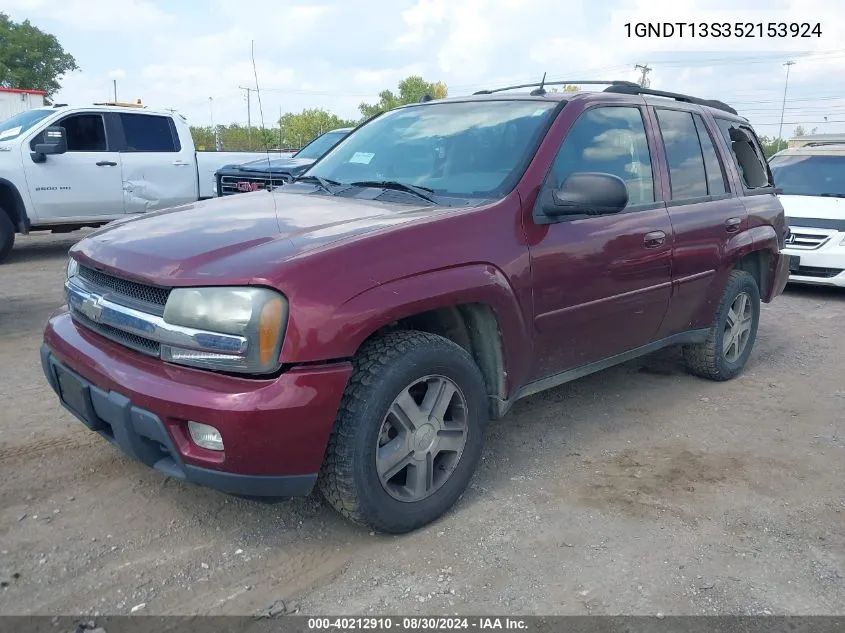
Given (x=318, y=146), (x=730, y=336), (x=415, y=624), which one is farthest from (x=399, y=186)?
(x=318, y=146)

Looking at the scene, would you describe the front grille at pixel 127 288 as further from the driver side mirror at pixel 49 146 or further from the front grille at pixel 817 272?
the front grille at pixel 817 272

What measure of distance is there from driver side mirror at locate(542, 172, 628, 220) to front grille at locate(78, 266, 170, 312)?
5.58ft

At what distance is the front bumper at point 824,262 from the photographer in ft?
26.6

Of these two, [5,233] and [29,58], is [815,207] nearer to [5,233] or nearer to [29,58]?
[5,233]

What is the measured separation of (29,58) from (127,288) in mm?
60620

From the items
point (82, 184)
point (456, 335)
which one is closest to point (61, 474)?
point (456, 335)

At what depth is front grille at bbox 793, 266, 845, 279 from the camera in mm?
8164

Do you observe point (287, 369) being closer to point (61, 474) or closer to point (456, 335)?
point (456, 335)

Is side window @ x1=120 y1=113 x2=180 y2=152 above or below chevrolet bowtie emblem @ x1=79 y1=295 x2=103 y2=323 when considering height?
above

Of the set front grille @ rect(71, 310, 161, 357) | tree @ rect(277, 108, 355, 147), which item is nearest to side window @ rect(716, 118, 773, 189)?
front grille @ rect(71, 310, 161, 357)

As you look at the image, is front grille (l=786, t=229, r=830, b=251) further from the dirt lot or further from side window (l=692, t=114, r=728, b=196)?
the dirt lot

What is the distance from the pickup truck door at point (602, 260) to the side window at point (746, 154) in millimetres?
1191

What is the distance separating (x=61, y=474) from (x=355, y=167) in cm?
209

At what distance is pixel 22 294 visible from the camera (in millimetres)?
7090
